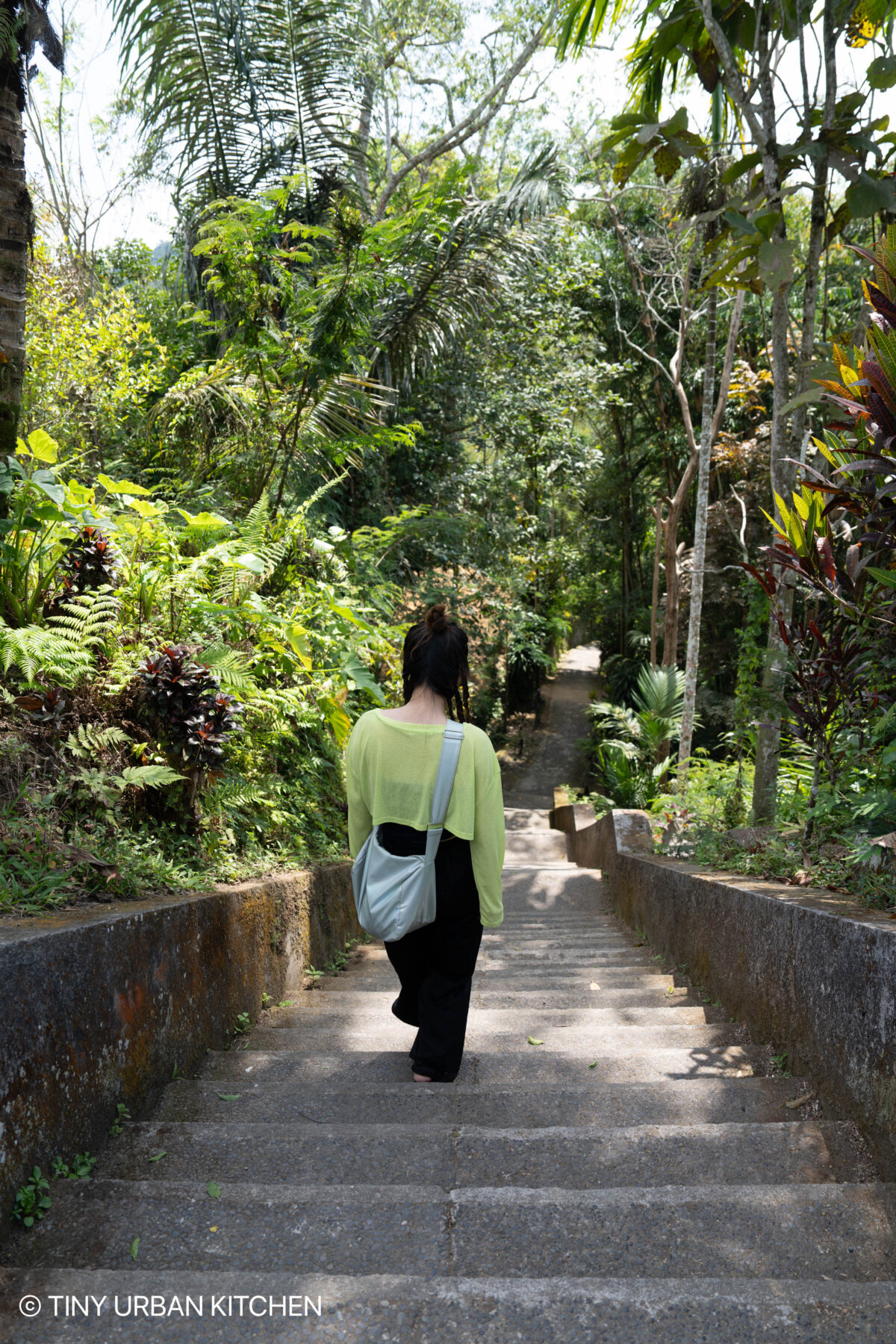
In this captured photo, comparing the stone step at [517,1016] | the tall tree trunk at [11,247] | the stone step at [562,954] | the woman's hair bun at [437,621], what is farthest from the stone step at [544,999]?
the tall tree trunk at [11,247]

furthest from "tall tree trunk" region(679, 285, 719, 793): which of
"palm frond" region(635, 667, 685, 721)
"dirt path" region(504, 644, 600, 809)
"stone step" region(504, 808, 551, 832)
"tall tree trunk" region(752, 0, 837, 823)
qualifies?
"dirt path" region(504, 644, 600, 809)

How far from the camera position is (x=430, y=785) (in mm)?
2748

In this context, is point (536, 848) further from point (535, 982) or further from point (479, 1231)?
point (479, 1231)

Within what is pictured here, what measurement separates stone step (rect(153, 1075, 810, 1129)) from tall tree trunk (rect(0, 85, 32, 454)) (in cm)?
239

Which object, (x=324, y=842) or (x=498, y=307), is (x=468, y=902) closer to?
(x=324, y=842)

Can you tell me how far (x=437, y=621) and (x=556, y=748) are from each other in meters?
17.0

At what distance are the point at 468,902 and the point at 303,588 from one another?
10.6ft

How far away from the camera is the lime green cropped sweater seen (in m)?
2.75

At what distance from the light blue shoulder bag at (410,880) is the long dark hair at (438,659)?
157mm

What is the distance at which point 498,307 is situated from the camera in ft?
33.2

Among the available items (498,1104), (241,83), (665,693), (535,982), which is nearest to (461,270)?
(241,83)

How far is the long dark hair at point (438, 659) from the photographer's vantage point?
2809mm

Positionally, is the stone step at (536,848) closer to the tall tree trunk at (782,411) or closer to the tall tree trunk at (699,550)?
the tall tree trunk at (699,550)

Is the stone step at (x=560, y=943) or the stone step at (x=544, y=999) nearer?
the stone step at (x=544, y=999)
